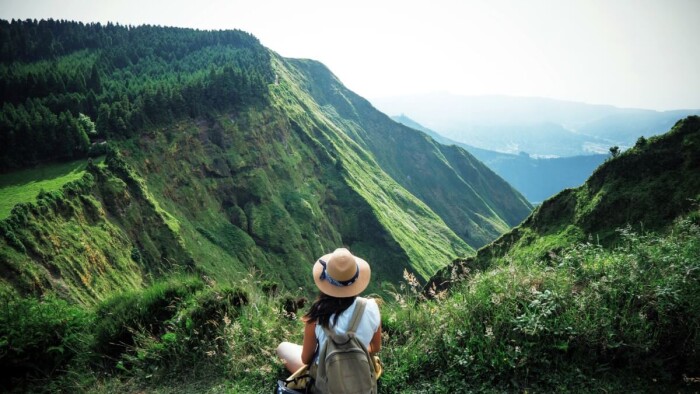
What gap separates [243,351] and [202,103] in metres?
80.7

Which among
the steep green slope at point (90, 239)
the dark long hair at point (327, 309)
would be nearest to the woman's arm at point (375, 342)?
the dark long hair at point (327, 309)

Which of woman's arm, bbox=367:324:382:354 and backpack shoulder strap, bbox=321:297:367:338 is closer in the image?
backpack shoulder strap, bbox=321:297:367:338

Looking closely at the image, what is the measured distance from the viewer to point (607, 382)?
187 inches

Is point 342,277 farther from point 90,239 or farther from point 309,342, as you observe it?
point 90,239

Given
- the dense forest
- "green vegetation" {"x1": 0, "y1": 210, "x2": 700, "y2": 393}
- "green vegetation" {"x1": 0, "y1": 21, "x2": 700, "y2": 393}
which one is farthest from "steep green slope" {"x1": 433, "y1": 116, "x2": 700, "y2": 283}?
the dense forest

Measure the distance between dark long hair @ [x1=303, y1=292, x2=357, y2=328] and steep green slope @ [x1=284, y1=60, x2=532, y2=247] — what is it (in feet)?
505

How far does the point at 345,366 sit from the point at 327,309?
2.21 feet

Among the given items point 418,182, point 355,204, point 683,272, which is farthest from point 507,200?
point 683,272

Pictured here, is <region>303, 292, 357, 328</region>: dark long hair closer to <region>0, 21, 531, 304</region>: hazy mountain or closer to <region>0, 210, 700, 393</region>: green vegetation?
<region>0, 210, 700, 393</region>: green vegetation

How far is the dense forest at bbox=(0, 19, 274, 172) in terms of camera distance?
158ft

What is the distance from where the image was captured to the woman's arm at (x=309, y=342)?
14.9 feet

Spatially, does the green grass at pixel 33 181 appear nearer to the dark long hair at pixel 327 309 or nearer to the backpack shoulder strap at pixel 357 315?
the dark long hair at pixel 327 309

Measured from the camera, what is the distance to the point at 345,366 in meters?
4.14

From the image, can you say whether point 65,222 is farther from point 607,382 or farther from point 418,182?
point 418,182
